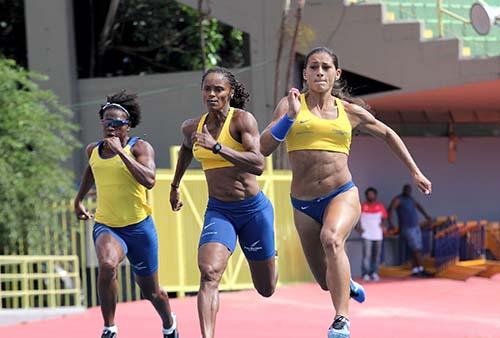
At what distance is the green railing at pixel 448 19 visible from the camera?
1694 centimetres

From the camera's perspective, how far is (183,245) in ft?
51.0

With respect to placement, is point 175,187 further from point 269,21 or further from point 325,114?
point 269,21

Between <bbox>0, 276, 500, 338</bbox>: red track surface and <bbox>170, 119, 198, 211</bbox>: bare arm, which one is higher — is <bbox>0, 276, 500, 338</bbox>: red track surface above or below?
below

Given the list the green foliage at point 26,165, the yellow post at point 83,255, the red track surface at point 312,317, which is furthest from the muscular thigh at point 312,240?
the green foliage at point 26,165

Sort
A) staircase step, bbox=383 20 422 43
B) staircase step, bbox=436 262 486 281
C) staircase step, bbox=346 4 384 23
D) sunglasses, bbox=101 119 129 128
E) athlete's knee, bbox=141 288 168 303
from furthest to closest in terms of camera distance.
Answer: staircase step, bbox=436 262 486 281
staircase step, bbox=346 4 384 23
staircase step, bbox=383 20 422 43
athlete's knee, bbox=141 288 168 303
sunglasses, bbox=101 119 129 128

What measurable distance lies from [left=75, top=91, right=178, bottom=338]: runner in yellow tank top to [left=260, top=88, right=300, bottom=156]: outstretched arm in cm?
113

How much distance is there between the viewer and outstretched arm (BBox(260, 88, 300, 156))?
7504mm

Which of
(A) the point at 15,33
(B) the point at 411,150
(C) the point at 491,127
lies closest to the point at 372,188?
(B) the point at 411,150

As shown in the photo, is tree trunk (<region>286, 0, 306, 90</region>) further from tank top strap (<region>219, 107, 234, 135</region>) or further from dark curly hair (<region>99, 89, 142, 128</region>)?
tank top strap (<region>219, 107, 234, 135</region>)

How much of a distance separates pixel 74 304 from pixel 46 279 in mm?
482

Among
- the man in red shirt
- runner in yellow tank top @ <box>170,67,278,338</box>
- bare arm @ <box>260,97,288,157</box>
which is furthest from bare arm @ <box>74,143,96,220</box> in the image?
the man in red shirt

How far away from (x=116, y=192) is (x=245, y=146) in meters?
1.36

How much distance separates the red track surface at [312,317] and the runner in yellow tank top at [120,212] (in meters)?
2.18

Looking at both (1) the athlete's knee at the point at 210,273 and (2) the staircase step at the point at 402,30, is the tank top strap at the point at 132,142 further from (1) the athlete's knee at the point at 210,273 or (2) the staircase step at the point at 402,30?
(2) the staircase step at the point at 402,30
